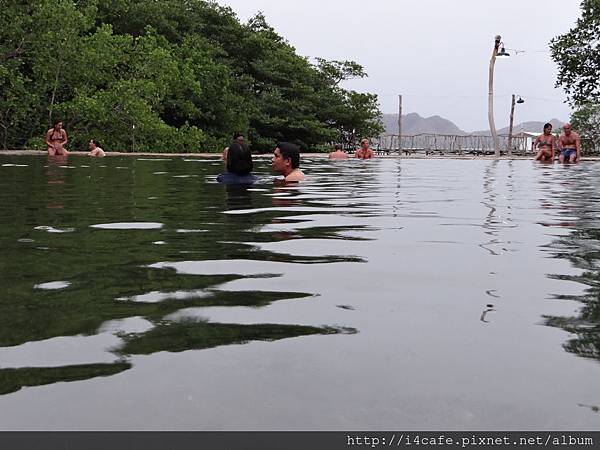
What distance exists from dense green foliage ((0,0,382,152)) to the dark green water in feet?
78.2

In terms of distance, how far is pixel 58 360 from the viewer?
2211 mm

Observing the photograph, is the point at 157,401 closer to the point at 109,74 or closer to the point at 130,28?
the point at 109,74

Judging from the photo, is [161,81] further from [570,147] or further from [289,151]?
[289,151]

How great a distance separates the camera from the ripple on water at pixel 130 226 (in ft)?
18.0

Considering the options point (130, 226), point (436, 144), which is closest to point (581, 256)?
point (130, 226)

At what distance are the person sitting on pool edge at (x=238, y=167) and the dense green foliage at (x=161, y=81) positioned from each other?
59.4 feet

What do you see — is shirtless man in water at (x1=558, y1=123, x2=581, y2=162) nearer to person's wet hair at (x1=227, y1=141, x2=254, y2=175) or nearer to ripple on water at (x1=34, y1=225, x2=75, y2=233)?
person's wet hair at (x1=227, y1=141, x2=254, y2=175)

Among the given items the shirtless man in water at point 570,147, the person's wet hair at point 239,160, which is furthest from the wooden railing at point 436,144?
the person's wet hair at point 239,160

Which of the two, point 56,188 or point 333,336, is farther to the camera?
point 56,188

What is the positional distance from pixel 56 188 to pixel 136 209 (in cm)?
309

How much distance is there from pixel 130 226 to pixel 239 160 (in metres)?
5.30

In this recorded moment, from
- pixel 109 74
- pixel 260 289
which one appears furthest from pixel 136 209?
pixel 109 74

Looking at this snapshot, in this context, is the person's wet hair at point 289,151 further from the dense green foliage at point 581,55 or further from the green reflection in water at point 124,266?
the dense green foliage at point 581,55

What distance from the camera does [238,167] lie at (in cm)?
1081
